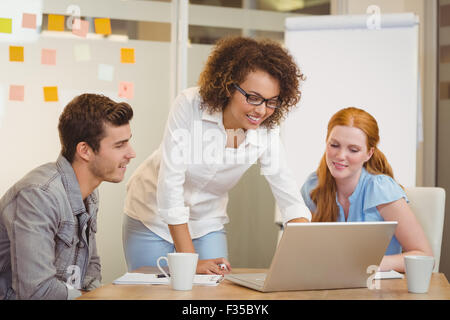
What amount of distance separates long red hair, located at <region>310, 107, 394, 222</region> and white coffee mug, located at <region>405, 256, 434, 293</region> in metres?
0.76

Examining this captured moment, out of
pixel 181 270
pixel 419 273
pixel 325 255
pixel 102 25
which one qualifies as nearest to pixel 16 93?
pixel 102 25

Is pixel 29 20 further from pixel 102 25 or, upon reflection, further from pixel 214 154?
pixel 214 154

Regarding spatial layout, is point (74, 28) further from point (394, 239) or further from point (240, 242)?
point (394, 239)

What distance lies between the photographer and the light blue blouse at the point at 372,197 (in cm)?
188

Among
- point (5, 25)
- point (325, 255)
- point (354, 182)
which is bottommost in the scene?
point (325, 255)

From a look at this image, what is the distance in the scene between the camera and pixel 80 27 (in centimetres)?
323

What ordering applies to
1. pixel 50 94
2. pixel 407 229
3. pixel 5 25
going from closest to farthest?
pixel 407 229
pixel 5 25
pixel 50 94

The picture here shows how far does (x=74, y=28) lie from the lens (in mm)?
3217

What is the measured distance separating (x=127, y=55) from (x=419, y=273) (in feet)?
8.24

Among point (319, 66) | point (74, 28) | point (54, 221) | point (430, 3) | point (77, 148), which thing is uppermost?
point (430, 3)

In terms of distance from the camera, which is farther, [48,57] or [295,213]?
[48,57]

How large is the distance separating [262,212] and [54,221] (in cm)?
241
